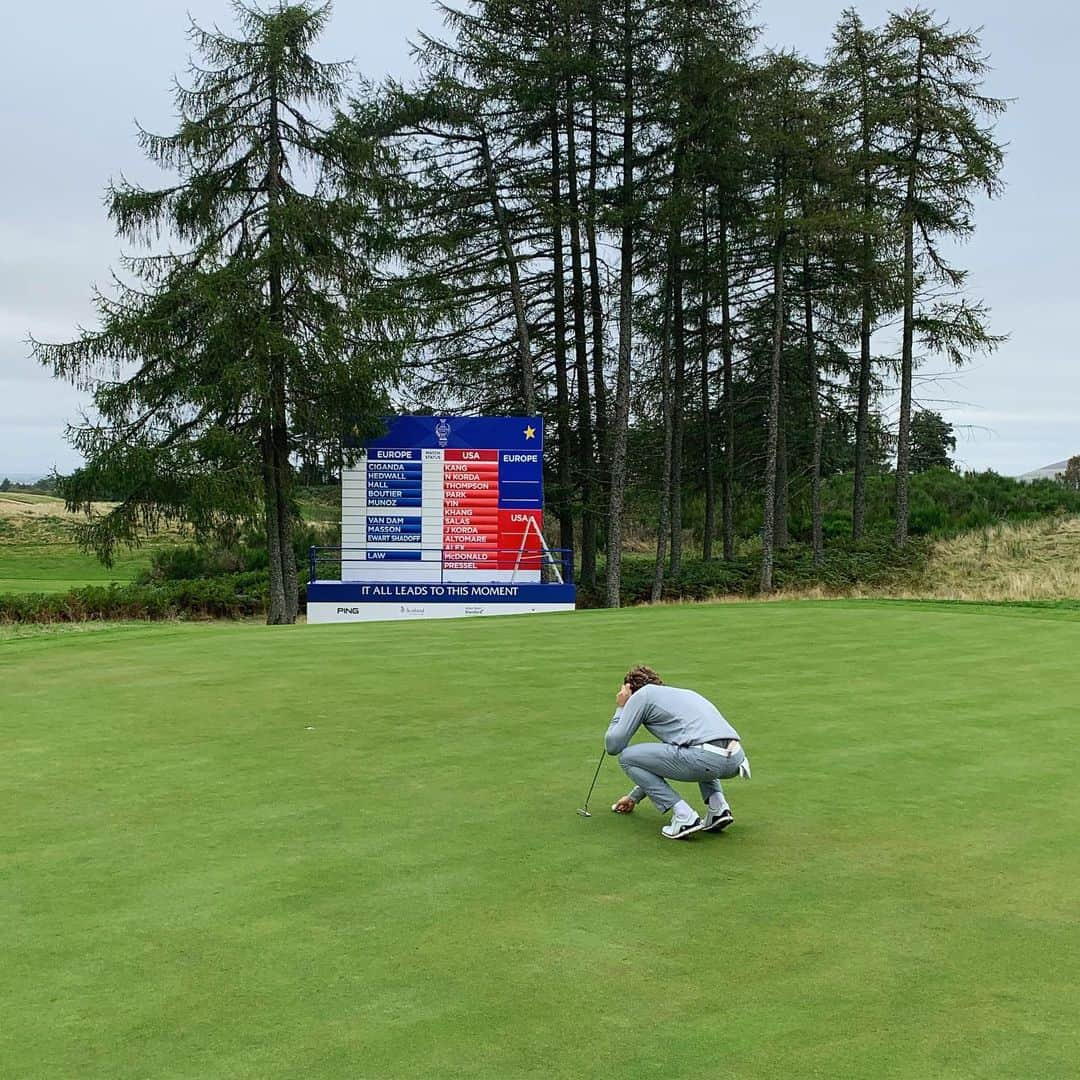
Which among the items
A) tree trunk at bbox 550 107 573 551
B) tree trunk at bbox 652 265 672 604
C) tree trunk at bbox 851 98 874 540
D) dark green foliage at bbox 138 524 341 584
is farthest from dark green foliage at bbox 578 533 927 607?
dark green foliage at bbox 138 524 341 584

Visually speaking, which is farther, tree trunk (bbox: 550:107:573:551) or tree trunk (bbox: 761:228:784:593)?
tree trunk (bbox: 550:107:573:551)

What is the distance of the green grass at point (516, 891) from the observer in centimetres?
377

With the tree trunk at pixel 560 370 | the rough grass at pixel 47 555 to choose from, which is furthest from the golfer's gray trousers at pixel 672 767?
the rough grass at pixel 47 555

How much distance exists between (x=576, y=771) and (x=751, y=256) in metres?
26.2

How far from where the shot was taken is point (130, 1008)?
3988 millimetres

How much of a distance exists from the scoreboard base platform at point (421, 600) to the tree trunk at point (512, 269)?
6.57 m

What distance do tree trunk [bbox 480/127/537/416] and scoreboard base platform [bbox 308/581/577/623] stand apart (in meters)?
6.57

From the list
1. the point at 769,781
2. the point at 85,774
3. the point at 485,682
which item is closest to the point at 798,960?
the point at 769,781

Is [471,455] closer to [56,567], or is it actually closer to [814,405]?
[814,405]

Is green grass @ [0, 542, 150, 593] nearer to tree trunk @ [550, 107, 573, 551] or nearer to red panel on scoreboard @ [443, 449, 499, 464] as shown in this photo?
tree trunk @ [550, 107, 573, 551]

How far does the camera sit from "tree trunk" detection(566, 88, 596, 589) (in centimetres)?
3067

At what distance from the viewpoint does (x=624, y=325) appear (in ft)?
94.4

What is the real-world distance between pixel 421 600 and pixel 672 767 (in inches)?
744

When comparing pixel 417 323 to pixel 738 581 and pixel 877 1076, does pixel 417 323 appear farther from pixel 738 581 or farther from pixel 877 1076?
pixel 877 1076
